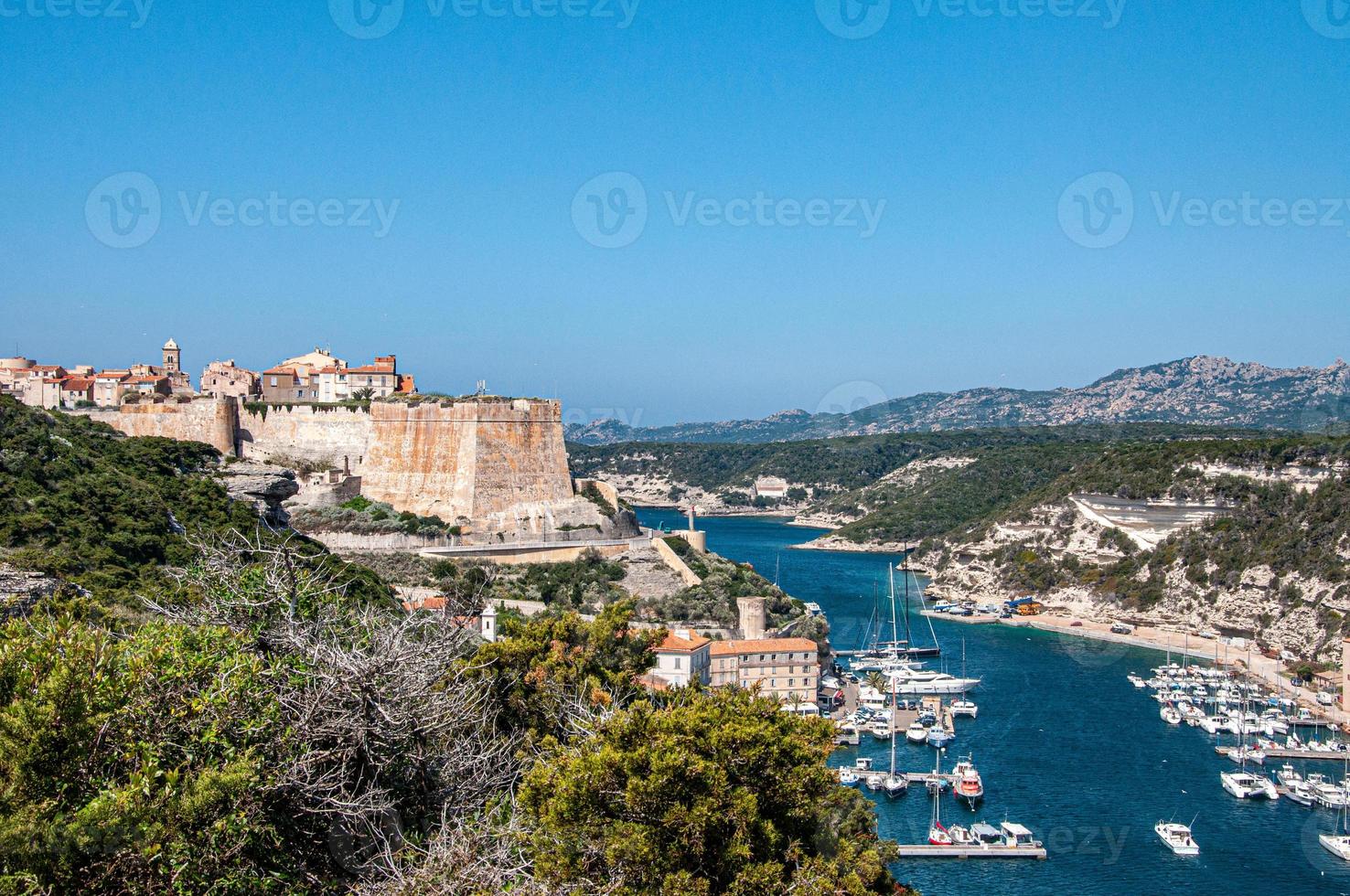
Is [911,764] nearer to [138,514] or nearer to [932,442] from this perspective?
[138,514]

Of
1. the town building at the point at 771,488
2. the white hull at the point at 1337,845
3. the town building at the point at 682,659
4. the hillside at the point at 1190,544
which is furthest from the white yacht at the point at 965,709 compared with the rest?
the town building at the point at 771,488

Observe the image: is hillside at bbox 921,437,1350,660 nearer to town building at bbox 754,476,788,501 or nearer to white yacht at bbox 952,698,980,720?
white yacht at bbox 952,698,980,720

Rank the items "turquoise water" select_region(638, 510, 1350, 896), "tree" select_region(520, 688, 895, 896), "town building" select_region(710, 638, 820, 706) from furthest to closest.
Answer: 1. "town building" select_region(710, 638, 820, 706)
2. "turquoise water" select_region(638, 510, 1350, 896)
3. "tree" select_region(520, 688, 895, 896)

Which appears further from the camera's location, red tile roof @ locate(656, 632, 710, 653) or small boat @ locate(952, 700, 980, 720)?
small boat @ locate(952, 700, 980, 720)

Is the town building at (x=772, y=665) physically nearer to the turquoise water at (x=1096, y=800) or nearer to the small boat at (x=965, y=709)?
the turquoise water at (x=1096, y=800)

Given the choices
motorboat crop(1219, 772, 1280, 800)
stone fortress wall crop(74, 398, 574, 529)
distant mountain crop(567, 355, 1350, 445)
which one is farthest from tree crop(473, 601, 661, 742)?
distant mountain crop(567, 355, 1350, 445)

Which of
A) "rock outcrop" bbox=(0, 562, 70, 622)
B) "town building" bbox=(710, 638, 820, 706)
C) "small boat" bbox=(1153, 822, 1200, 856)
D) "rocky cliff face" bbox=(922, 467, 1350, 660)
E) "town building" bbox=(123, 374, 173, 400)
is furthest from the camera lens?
"rocky cliff face" bbox=(922, 467, 1350, 660)

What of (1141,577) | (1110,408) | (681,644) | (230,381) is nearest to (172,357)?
(230,381)

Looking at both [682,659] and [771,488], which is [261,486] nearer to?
[682,659]
